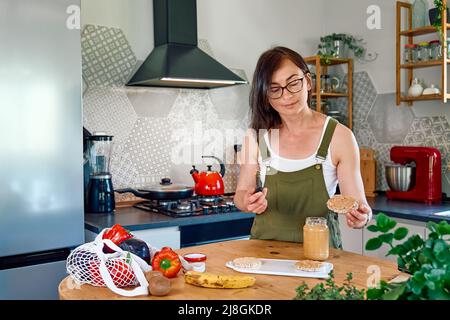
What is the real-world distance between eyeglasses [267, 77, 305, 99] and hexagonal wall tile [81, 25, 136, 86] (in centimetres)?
176

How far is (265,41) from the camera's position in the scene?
4047mm

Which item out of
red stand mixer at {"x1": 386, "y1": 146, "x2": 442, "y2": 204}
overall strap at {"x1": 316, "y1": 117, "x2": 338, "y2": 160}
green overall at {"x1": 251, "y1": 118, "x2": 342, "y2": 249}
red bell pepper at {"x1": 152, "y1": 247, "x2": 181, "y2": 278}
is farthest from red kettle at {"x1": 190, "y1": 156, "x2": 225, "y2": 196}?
red bell pepper at {"x1": 152, "y1": 247, "x2": 181, "y2": 278}

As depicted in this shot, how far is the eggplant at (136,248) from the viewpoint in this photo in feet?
4.75

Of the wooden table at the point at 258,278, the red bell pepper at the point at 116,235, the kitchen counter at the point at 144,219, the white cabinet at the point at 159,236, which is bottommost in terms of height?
the white cabinet at the point at 159,236

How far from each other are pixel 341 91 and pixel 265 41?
76 cm

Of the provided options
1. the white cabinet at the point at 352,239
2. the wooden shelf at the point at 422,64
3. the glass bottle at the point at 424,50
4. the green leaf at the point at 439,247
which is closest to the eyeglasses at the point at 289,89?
the green leaf at the point at 439,247

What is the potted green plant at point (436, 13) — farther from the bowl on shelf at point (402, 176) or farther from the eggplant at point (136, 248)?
the eggplant at point (136, 248)

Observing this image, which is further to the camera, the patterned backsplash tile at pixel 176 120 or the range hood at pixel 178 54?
the patterned backsplash tile at pixel 176 120

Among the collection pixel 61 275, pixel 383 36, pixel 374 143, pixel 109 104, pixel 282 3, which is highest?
pixel 282 3

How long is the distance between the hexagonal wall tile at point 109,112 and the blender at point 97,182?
17cm

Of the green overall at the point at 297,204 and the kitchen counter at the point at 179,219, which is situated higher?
the green overall at the point at 297,204

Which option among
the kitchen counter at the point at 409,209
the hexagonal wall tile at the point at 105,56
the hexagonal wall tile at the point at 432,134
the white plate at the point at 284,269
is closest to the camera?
the white plate at the point at 284,269
